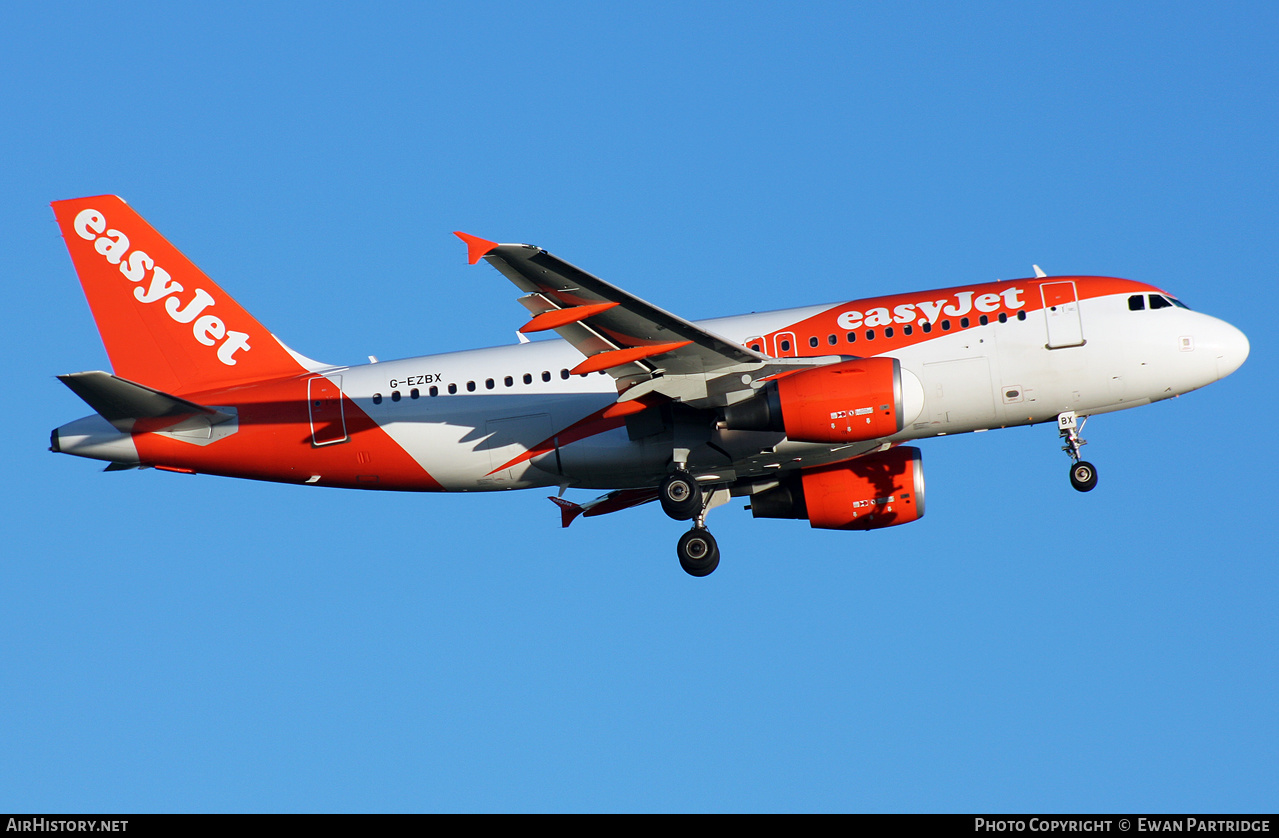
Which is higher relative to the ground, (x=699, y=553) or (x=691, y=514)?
(x=691, y=514)

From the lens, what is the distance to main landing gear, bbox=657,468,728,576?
31516 mm

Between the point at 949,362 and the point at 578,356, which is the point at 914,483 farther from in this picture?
the point at 578,356

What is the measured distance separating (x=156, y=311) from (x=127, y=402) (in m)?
3.92

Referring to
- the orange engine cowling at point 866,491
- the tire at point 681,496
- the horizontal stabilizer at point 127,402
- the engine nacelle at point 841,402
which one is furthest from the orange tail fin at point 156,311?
the orange engine cowling at point 866,491

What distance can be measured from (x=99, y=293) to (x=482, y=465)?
1136 centimetres

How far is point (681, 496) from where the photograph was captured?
31.5 m

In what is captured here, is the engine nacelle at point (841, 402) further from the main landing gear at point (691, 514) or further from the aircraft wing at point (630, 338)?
the main landing gear at point (691, 514)

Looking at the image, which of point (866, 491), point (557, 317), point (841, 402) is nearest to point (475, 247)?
point (557, 317)

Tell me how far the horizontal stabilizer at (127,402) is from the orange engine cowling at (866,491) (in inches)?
599

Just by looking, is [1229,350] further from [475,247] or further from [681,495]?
[475,247]

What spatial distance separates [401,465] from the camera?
32938 mm

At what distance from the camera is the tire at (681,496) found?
103 ft

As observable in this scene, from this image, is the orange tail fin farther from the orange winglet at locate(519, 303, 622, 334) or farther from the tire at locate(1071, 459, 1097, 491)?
the tire at locate(1071, 459, 1097, 491)

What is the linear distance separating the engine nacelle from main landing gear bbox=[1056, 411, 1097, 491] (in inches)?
194
